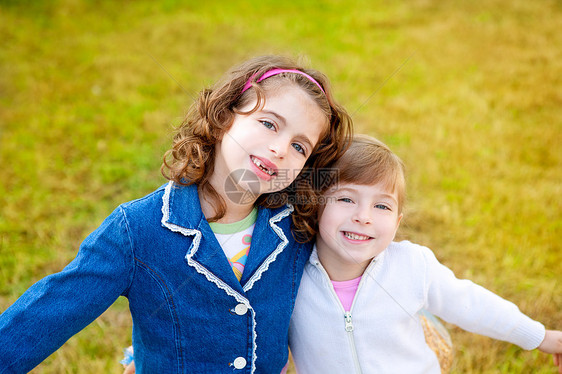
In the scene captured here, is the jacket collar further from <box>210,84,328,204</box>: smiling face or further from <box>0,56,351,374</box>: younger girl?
<box>210,84,328,204</box>: smiling face

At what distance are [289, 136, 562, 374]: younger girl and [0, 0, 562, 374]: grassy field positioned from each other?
0.82m

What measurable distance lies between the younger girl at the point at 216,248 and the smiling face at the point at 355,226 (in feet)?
0.34

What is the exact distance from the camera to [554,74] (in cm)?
548

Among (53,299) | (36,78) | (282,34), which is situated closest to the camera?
(53,299)

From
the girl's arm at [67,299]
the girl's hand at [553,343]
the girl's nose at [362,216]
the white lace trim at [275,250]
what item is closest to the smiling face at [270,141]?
the white lace trim at [275,250]

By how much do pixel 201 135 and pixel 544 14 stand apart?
8.18 meters

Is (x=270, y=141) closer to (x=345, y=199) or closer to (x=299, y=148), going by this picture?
(x=299, y=148)

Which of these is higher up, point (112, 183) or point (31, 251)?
point (112, 183)

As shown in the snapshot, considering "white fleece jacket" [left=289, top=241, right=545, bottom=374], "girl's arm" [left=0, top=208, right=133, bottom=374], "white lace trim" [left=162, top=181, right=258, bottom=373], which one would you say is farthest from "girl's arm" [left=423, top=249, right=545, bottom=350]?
"girl's arm" [left=0, top=208, right=133, bottom=374]

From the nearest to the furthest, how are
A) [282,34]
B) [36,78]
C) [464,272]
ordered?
[464,272], [36,78], [282,34]

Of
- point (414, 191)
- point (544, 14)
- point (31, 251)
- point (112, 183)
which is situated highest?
point (544, 14)

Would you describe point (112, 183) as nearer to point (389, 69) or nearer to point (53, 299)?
point (53, 299)

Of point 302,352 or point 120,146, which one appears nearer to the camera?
point 302,352

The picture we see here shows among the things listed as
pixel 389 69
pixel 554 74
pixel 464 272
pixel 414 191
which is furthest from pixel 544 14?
pixel 464 272
